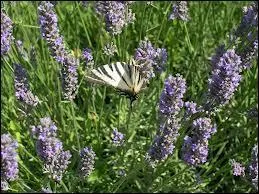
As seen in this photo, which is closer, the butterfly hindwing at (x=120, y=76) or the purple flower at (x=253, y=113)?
the butterfly hindwing at (x=120, y=76)

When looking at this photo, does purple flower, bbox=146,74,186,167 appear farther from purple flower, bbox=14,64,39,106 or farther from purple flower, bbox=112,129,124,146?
purple flower, bbox=14,64,39,106

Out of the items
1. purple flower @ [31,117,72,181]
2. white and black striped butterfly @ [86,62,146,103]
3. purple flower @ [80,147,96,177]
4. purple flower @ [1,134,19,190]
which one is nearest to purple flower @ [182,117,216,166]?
white and black striped butterfly @ [86,62,146,103]

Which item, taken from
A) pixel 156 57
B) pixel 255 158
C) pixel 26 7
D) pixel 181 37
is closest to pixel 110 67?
pixel 156 57

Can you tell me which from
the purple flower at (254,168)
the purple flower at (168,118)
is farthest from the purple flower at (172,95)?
the purple flower at (254,168)

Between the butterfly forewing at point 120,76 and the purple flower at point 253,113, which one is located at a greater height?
the butterfly forewing at point 120,76

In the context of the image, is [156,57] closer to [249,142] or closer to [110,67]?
[110,67]

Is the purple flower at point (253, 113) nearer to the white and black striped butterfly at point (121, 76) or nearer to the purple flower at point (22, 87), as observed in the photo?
the white and black striped butterfly at point (121, 76)

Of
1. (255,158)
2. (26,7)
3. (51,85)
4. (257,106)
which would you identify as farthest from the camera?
(26,7)
